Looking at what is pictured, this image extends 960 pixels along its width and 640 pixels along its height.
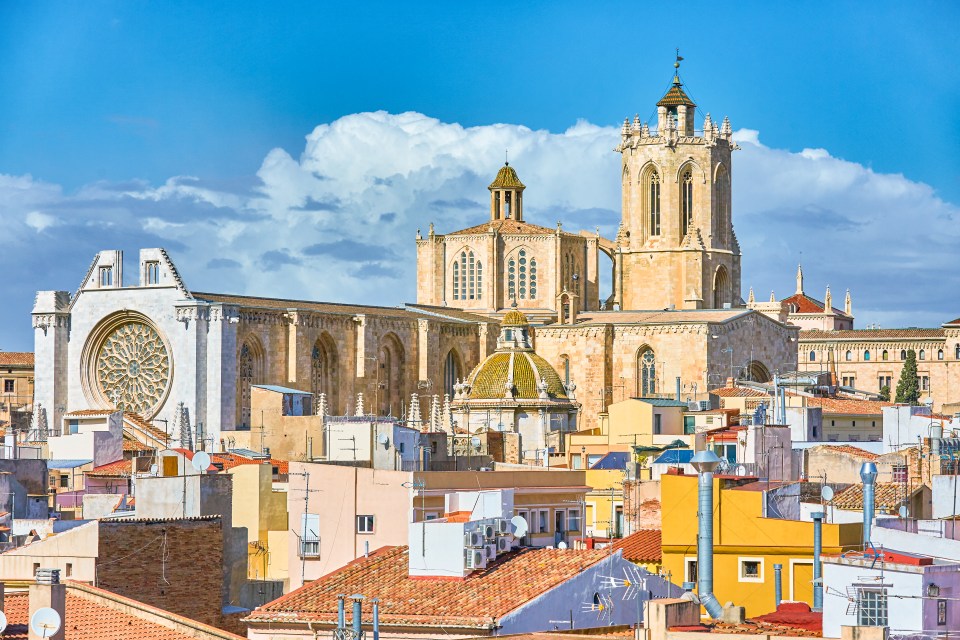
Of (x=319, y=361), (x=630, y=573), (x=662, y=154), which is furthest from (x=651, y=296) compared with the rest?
(x=630, y=573)

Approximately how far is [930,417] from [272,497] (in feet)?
50.9

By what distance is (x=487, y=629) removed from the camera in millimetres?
25406

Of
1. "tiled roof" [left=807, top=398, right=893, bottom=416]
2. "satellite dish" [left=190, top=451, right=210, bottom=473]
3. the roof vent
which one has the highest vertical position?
"tiled roof" [left=807, top=398, right=893, bottom=416]

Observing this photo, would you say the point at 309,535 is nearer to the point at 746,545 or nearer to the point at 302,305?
the point at 746,545

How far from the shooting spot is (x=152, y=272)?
93812 millimetres

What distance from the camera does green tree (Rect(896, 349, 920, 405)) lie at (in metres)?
131

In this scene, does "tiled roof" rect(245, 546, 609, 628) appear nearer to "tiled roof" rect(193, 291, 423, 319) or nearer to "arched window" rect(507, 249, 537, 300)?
"tiled roof" rect(193, 291, 423, 319)

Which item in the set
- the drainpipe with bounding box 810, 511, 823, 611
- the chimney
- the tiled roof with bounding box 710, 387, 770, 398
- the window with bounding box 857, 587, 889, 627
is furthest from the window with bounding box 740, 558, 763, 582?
the tiled roof with bounding box 710, 387, 770, 398

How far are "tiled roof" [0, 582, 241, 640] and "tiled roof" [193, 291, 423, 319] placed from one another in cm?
6583

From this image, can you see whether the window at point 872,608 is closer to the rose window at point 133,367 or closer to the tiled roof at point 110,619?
the tiled roof at point 110,619

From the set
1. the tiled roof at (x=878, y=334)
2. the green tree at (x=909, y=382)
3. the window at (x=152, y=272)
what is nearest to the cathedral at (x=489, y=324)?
the window at (x=152, y=272)

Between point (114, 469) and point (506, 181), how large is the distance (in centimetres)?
6335

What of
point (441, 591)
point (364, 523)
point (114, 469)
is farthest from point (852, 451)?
point (441, 591)

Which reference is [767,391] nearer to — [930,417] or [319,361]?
[319,361]
